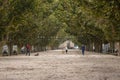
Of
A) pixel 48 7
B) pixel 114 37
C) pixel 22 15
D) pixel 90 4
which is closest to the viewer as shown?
pixel 90 4

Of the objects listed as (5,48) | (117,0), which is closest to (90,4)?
(117,0)

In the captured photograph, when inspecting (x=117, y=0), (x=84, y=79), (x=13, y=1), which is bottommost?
(x=84, y=79)

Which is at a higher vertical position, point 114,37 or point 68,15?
point 68,15

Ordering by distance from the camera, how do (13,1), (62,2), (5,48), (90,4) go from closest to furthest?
(90,4) < (13,1) < (62,2) < (5,48)

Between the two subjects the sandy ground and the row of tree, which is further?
the row of tree

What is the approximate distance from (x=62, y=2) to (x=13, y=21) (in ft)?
40.6

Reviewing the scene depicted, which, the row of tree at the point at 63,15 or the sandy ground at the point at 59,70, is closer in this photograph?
the sandy ground at the point at 59,70

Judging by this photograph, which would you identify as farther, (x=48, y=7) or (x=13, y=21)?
(x=48, y=7)

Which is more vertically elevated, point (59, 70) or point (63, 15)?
point (63, 15)

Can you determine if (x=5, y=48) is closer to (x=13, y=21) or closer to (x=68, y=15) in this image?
(x=68, y=15)

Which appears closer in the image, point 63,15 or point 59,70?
point 59,70

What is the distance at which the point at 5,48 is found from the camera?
62.4m

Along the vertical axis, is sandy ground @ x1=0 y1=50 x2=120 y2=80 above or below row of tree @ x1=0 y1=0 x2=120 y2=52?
below

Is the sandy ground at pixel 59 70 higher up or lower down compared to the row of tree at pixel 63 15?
lower down
